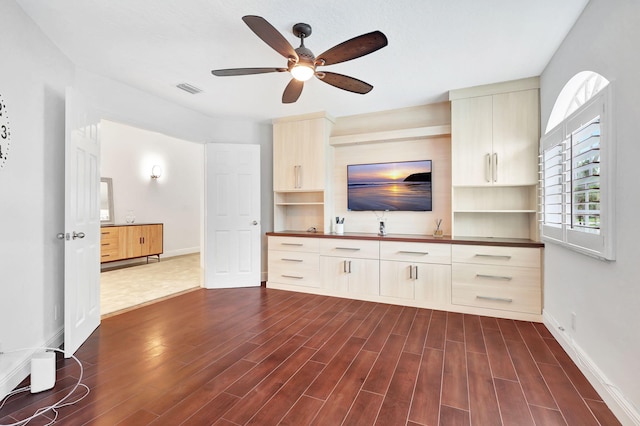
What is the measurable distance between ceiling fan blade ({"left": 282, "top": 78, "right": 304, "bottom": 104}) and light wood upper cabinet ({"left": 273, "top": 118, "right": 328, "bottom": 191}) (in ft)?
4.91

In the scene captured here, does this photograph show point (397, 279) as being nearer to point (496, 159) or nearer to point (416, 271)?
point (416, 271)

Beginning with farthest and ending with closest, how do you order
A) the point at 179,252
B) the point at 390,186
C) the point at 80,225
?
the point at 179,252, the point at 390,186, the point at 80,225

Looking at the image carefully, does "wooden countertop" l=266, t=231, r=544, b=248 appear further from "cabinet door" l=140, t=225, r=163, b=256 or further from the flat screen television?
"cabinet door" l=140, t=225, r=163, b=256

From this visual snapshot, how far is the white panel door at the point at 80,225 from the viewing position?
7.93ft

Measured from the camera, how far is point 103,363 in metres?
2.33

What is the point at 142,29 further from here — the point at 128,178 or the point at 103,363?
the point at 128,178

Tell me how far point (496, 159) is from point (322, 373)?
291 centimetres

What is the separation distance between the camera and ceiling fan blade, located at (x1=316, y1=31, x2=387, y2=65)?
1929mm

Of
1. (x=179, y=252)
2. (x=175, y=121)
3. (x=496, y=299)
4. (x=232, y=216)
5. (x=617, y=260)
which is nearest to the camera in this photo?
(x=617, y=260)

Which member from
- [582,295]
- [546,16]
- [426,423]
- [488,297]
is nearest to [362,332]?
[426,423]

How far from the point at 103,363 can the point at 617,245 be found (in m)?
3.54

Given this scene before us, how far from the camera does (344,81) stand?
258 centimetres

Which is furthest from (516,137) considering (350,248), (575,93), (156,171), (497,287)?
(156,171)

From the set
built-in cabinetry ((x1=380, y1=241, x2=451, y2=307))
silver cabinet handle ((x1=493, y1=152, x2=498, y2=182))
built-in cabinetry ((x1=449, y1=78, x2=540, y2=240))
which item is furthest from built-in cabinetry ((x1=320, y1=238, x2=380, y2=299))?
silver cabinet handle ((x1=493, y1=152, x2=498, y2=182))
